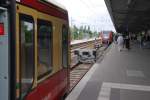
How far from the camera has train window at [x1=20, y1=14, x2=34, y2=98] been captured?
491 centimetres

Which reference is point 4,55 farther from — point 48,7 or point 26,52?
point 48,7

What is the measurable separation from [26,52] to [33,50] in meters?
0.33

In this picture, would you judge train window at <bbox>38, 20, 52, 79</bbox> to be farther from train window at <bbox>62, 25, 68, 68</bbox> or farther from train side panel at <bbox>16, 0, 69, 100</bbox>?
train window at <bbox>62, 25, 68, 68</bbox>

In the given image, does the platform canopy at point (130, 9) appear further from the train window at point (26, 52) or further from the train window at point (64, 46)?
the train window at point (26, 52)

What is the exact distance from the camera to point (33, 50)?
17.8 ft

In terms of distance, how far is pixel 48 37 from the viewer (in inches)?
270

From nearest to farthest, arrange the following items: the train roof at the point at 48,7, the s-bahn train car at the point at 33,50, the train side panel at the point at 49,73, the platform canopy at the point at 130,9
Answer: the s-bahn train car at the point at 33,50
the train side panel at the point at 49,73
the train roof at the point at 48,7
the platform canopy at the point at 130,9

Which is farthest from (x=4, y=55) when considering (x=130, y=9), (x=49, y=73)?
(x=130, y=9)

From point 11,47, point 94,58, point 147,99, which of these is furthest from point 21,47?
point 94,58

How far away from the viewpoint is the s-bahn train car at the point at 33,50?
405cm

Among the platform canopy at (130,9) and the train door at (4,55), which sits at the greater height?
the platform canopy at (130,9)

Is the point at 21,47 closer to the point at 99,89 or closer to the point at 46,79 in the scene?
the point at 46,79

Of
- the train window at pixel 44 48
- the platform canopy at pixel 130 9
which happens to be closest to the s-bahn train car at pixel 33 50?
the train window at pixel 44 48

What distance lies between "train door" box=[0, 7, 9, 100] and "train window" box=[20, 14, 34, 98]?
1.90ft
